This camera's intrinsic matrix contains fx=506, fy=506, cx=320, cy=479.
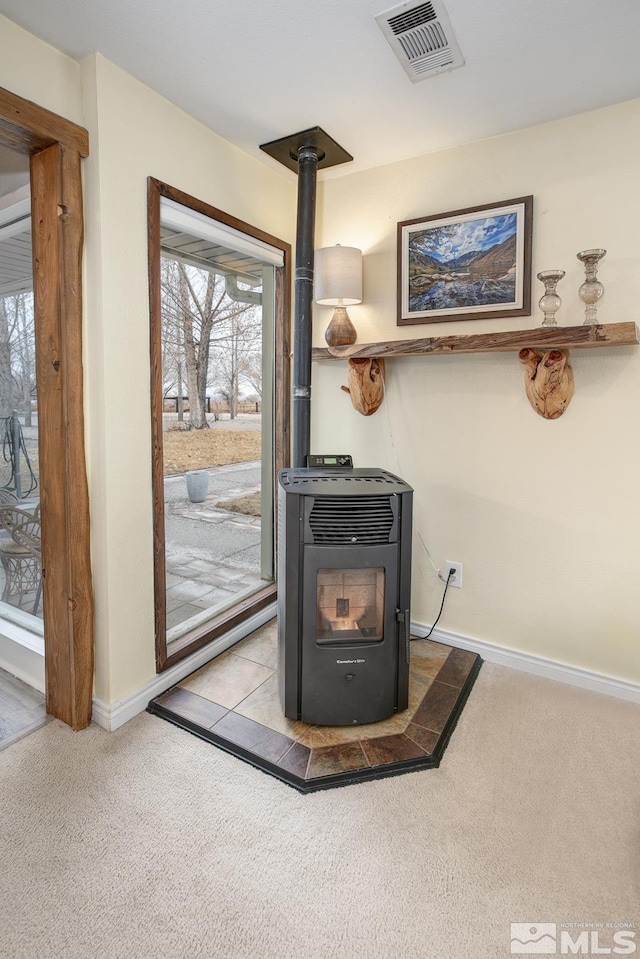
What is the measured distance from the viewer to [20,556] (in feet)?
8.13

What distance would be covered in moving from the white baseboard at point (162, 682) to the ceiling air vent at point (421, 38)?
2530mm

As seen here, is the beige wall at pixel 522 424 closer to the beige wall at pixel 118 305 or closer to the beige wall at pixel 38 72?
the beige wall at pixel 118 305

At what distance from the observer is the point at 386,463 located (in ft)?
9.09

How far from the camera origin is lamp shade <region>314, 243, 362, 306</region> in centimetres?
253

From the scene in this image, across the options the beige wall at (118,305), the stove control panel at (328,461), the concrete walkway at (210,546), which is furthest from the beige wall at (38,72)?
the stove control panel at (328,461)

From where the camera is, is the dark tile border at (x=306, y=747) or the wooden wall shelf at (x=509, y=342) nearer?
the dark tile border at (x=306, y=747)

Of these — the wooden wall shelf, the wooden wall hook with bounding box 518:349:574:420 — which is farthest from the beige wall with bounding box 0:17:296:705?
the wooden wall hook with bounding box 518:349:574:420

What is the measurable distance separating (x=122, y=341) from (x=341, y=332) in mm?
1152

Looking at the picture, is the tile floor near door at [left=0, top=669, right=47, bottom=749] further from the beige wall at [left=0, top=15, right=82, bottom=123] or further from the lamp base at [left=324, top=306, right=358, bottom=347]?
the beige wall at [left=0, top=15, right=82, bottom=123]

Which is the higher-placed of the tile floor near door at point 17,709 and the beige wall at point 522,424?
the beige wall at point 522,424

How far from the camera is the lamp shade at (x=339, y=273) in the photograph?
99.7 inches

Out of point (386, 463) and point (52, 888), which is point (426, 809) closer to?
point (52, 888)

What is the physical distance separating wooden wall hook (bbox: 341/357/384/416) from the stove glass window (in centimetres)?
107

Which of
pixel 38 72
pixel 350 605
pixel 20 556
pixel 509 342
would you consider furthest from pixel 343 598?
pixel 38 72
